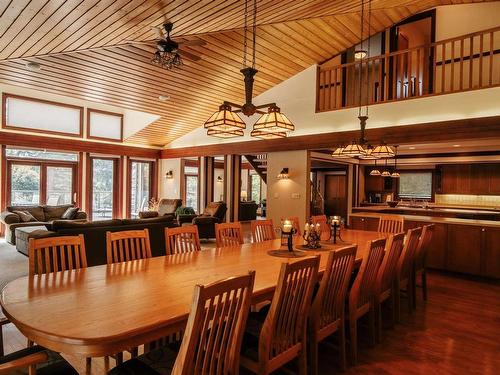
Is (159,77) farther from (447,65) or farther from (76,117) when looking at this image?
(447,65)

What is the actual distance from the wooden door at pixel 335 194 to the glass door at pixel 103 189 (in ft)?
23.3

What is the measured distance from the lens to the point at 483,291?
471 centimetres

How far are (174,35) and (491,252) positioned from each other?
5.64 m

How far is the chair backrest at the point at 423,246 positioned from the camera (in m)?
4.05

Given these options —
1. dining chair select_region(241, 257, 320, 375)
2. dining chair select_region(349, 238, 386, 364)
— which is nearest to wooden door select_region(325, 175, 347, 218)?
dining chair select_region(349, 238, 386, 364)

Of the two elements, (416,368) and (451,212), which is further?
(451,212)

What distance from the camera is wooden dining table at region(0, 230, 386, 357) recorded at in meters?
1.40

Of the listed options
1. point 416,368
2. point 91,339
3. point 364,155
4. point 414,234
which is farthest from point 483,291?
point 91,339

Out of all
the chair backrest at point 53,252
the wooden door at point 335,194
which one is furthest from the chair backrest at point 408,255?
the wooden door at point 335,194

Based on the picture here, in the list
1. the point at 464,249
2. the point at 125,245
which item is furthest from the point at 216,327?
the point at 464,249

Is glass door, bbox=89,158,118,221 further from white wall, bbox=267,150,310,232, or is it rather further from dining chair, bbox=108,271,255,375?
dining chair, bbox=108,271,255,375

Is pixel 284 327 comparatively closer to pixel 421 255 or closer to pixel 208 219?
pixel 421 255

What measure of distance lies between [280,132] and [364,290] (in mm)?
1667

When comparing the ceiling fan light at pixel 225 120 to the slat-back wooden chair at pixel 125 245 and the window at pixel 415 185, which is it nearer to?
the slat-back wooden chair at pixel 125 245
